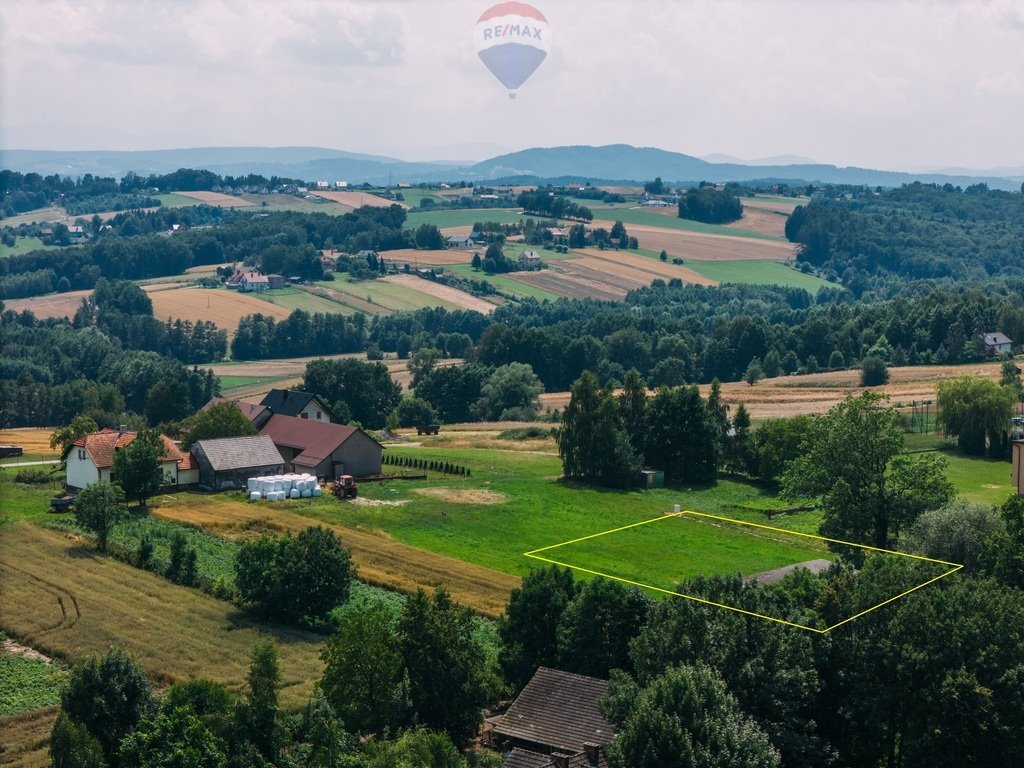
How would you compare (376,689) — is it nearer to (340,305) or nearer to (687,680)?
(687,680)

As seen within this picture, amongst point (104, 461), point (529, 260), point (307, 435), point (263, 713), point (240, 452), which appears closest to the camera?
point (263, 713)

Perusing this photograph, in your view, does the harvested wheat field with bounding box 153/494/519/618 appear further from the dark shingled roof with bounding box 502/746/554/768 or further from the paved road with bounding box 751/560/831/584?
the dark shingled roof with bounding box 502/746/554/768

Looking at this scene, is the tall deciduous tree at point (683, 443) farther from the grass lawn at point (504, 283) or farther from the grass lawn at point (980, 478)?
the grass lawn at point (504, 283)

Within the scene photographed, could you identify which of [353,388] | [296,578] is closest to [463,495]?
[296,578]

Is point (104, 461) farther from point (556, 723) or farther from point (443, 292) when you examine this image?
point (443, 292)

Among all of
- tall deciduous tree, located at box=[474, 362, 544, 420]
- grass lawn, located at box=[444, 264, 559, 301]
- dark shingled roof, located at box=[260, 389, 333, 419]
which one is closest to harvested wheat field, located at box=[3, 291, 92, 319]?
grass lawn, located at box=[444, 264, 559, 301]

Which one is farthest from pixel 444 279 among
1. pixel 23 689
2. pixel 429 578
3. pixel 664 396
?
pixel 23 689
